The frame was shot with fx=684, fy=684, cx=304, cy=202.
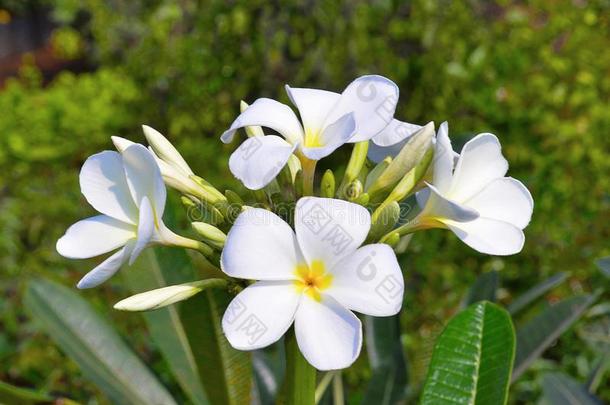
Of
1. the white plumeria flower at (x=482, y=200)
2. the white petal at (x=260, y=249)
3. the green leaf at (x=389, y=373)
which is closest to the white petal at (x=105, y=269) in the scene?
the white petal at (x=260, y=249)

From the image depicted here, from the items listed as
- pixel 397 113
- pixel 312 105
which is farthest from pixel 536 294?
pixel 397 113

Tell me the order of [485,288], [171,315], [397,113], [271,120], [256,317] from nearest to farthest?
1. [256,317]
2. [271,120]
3. [171,315]
4. [485,288]
5. [397,113]

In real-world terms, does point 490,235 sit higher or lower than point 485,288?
higher

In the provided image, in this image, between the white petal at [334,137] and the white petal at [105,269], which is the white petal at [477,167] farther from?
the white petal at [105,269]

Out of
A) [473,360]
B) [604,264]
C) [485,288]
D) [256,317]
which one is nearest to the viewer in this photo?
[256,317]

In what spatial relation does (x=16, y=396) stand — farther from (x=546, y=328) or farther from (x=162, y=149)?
(x=546, y=328)

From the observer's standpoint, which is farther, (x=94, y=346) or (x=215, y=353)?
(x=94, y=346)

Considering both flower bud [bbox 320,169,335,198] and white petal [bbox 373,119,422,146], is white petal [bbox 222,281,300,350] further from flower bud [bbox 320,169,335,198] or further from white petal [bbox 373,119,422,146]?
white petal [bbox 373,119,422,146]

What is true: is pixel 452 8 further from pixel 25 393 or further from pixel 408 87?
pixel 25 393
